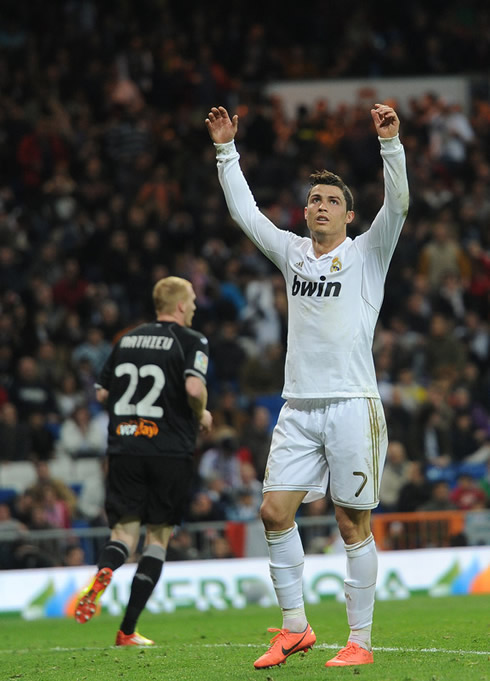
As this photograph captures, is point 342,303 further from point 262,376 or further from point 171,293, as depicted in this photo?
point 262,376

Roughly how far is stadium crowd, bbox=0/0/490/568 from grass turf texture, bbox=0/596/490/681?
337 cm

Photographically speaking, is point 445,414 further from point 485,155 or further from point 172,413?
point 172,413

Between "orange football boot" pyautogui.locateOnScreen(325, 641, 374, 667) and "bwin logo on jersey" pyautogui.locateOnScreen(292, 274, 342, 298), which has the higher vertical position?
"bwin logo on jersey" pyautogui.locateOnScreen(292, 274, 342, 298)

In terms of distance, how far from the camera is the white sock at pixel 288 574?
6582 mm

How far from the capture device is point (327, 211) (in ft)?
22.2

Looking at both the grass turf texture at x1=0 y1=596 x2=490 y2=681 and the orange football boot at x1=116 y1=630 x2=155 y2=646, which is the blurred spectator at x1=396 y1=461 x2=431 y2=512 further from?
the orange football boot at x1=116 y1=630 x2=155 y2=646

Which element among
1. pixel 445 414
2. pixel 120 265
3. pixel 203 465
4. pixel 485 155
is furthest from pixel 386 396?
pixel 485 155

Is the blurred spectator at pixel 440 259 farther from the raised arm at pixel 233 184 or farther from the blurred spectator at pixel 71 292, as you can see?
the raised arm at pixel 233 184

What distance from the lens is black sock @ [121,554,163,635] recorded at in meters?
8.05

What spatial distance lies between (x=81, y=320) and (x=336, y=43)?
33.3 ft

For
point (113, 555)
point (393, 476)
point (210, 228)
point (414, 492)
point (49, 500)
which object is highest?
point (210, 228)

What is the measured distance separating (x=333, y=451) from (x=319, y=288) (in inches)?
34.6

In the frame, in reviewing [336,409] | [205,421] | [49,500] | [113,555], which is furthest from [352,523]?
[49,500]

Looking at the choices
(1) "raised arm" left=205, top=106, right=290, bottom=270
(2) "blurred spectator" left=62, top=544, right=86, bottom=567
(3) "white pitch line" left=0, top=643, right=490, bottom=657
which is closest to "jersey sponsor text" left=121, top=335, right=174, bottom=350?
(1) "raised arm" left=205, top=106, right=290, bottom=270
